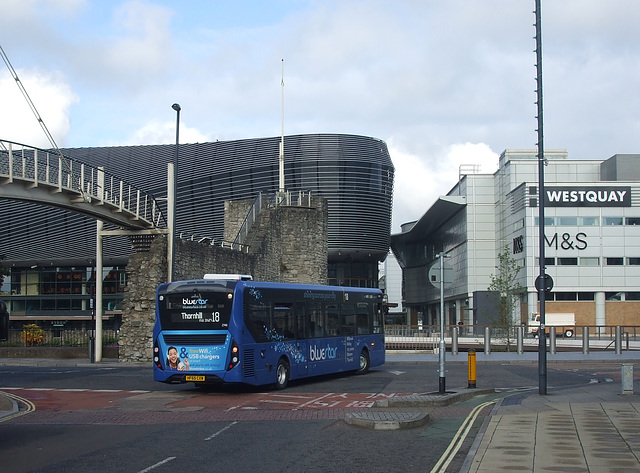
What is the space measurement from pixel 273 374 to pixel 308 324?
2.40 m

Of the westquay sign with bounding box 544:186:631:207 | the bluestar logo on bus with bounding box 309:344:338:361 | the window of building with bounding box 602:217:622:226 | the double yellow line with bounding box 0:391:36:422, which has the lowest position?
the double yellow line with bounding box 0:391:36:422

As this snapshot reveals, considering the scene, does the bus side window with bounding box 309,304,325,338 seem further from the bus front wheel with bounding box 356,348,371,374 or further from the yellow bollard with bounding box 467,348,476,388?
the yellow bollard with bounding box 467,348,476,388

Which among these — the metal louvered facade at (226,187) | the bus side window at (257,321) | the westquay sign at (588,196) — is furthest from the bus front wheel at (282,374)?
the westquay sign at (588,196)

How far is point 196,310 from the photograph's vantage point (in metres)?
18.2

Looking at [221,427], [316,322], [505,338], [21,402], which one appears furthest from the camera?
[505,338]

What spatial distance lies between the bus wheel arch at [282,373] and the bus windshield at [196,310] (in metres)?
2.30

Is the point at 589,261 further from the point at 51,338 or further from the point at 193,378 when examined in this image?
the point at 193,378

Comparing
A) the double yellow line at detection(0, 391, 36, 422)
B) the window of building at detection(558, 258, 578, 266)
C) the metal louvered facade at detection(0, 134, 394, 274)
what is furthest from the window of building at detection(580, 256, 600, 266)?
the double yellow line at detection(0, 391, 36, 422)

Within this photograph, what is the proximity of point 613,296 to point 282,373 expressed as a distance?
56.5m

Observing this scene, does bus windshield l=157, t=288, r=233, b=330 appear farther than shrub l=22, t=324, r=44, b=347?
No

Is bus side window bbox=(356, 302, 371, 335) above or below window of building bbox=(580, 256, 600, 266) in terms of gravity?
below

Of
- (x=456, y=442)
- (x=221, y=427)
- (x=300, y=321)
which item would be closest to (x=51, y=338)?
(x=300, y=321)

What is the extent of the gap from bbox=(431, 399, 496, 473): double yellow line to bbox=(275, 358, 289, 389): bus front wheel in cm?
591

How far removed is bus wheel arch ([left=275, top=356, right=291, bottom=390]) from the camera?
19297mm
